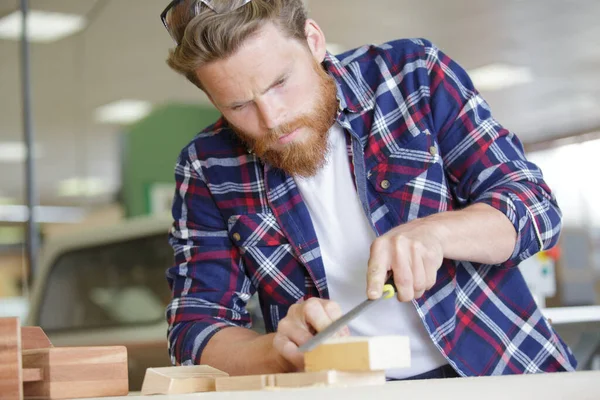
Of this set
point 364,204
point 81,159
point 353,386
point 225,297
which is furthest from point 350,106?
point 81,159

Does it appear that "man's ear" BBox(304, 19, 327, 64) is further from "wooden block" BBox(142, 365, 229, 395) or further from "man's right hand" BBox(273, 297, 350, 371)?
"wooden block" BBox(142, 365, 229, 395)

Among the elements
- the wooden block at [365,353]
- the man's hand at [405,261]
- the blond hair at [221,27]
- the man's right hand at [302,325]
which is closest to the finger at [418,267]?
the man's hand at [405,261]

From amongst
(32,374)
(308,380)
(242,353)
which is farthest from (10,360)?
(242,353)

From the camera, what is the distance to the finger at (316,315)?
3.59 feet

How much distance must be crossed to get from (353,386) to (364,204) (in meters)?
0.63

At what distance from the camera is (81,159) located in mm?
7770

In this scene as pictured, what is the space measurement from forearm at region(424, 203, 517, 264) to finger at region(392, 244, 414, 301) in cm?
9

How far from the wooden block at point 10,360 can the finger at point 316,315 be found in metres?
0.35

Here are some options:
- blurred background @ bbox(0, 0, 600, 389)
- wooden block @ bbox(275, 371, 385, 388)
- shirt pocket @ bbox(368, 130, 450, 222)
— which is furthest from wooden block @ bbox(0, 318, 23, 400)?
blurred background @ bbox(0, 0, 600, 389)

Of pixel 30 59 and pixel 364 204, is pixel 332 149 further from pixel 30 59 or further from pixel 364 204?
pixel 30 59

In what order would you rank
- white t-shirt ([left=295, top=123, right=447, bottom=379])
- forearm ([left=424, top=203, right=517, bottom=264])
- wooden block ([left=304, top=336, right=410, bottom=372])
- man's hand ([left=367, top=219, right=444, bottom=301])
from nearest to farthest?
wooden block ([left=304, top=336, right=410, bottom=372]) < man's hand ([left=367, top=219, right=444, bottom=301]) < forearm ([left=424, top=203, right=517, bottom=264]) < white t-shirt ([left=295, top=123, right=447, bottom=379])

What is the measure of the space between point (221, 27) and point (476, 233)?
530 mm

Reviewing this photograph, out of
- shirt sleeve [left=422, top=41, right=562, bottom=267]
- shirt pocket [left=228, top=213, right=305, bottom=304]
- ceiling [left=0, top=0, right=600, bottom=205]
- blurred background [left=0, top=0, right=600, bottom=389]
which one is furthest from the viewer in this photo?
ceiling [left=0, top=0, right=600, bottom=205]

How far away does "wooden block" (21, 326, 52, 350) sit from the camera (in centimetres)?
115
